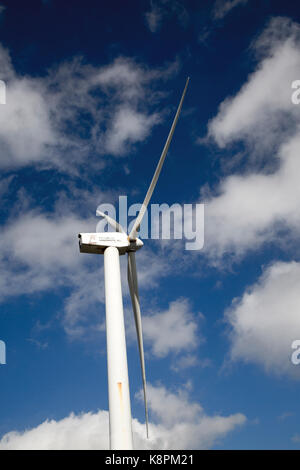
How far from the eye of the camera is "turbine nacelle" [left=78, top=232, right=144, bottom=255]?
88.2 ft

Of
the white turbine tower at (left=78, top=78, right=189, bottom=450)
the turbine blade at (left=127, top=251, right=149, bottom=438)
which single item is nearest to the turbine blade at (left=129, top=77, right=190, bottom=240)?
the white turbine tower at (left=78, top=78, right=189, bottom=450)

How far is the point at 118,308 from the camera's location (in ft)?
75.5

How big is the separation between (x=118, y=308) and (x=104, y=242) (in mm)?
5918

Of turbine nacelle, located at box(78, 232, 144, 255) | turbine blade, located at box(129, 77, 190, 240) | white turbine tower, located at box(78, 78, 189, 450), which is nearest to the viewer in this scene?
white turbine tower, located at box(78, 78, 189, 450)

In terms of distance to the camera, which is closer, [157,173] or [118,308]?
[118,308]

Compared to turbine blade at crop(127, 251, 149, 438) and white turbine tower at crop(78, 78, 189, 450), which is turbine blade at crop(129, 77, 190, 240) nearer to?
white turbine tower at crop(78, 78, 189, 450)

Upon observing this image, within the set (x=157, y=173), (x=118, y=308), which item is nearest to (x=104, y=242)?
(x=118, y=308)

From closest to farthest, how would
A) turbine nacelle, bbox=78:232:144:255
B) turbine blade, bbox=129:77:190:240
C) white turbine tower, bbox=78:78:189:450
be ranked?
white turbine tower, bbox=78:78:189:450, turbine nacelle, bbox=78:232:144:255, turbine blade, bbox=129:77:190:240

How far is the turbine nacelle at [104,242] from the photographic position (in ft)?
88.2

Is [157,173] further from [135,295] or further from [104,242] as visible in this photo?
[135,295]
